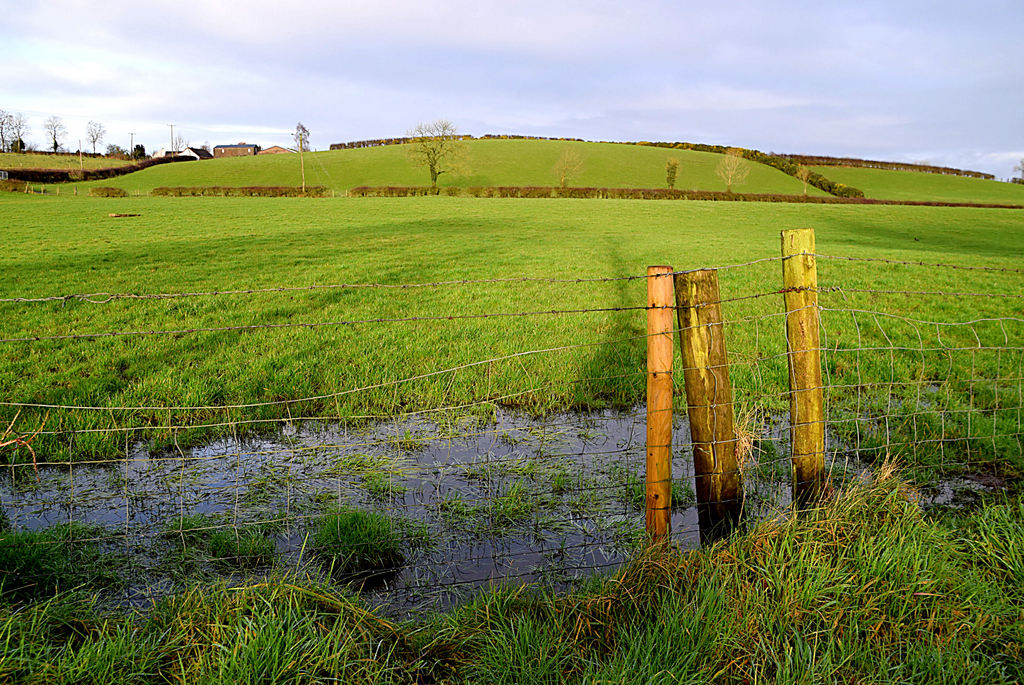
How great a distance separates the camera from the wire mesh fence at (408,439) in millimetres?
4660

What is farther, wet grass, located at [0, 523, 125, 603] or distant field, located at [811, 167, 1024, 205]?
distant field, located at [811, 167, 1024, 205]

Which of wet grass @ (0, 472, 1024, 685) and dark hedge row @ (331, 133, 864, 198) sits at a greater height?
dark hedge row @ (331, 133, 864, 198)

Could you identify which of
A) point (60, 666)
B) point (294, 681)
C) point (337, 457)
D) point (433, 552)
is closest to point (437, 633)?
point (294, 681)

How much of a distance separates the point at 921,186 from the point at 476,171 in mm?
57618

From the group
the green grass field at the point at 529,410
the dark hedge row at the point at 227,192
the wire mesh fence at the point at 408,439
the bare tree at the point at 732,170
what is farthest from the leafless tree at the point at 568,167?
the wire mesh fence at the point at 408,439

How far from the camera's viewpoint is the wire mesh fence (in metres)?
4.66

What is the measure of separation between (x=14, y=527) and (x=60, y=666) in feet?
8.72

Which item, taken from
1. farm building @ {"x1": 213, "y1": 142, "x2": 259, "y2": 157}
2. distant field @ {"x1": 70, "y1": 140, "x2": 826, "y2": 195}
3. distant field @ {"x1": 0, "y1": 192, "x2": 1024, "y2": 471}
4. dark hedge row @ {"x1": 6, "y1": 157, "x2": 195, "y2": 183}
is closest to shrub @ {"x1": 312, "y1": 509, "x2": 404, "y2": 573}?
distant field @ {"x1": 0, "y1": 192, "x2": 1024, "y2": 471}

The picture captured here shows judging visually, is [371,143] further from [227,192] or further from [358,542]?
[358,542]

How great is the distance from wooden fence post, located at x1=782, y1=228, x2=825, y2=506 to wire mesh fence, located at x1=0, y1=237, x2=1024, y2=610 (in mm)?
125

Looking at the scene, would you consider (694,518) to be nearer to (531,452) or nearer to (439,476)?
(531,452)

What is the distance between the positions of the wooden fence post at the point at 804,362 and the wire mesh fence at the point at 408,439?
125 millimetres

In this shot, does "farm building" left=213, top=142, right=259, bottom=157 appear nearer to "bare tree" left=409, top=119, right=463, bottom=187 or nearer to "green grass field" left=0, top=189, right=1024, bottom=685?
"bare tree" left=409, top=119, right=463, bottom=187

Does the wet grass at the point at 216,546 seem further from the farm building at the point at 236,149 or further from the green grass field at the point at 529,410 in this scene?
the farm building at the point at 236,149
